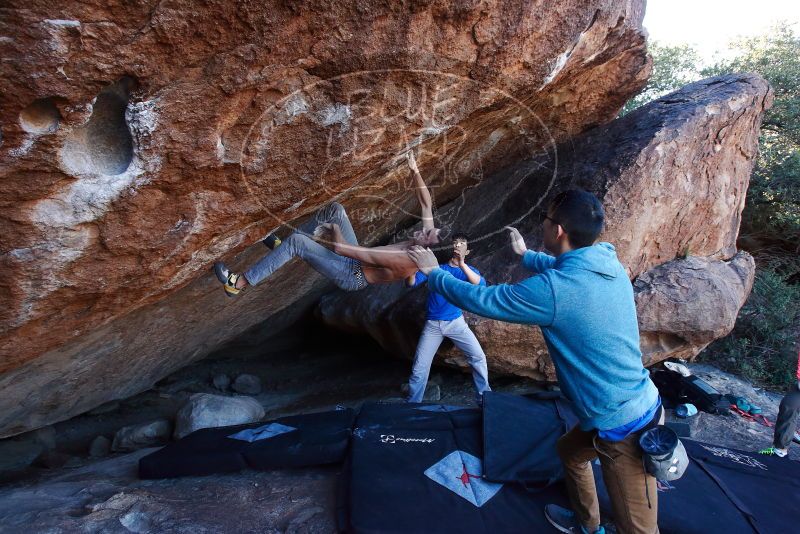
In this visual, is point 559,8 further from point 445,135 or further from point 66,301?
point 66,301

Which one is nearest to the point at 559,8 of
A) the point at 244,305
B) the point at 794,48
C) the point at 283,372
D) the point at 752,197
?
the point at 244,305

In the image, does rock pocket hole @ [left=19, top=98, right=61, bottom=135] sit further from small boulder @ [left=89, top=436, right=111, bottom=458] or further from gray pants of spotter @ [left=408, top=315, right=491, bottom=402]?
small boulder @ [left=89, top=436, right=111, bottom=458]

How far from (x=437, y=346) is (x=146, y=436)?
9.10 feet

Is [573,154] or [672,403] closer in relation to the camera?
[672,403]

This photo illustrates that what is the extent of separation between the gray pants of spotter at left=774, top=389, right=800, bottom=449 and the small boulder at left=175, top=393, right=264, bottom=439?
4309mm

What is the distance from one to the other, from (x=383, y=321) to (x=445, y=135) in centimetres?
221

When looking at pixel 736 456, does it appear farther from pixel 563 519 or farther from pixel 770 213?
pixel 770 213

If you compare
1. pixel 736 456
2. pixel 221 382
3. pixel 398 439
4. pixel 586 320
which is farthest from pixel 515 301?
pixel 221 382

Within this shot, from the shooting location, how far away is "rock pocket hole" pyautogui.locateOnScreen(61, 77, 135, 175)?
97.8 inches

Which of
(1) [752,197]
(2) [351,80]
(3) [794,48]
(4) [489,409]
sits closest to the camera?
(2) [351,80]

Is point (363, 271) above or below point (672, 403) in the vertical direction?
above

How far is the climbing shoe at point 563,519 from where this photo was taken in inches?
110

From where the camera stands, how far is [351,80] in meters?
2.95

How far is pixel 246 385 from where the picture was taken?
21.4ft
